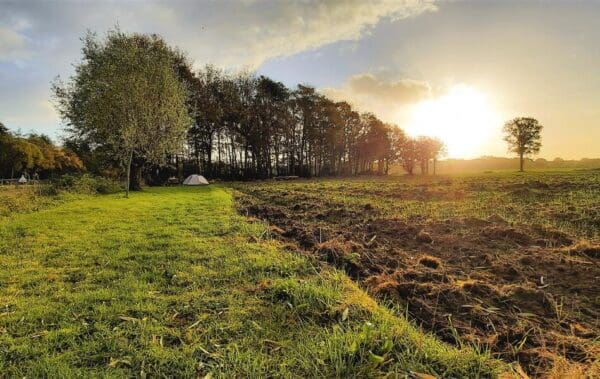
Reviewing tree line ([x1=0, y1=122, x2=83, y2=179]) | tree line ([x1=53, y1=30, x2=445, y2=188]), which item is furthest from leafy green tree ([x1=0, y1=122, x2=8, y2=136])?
tree line ([x1=53, y1=30, x2=445, y2=188])

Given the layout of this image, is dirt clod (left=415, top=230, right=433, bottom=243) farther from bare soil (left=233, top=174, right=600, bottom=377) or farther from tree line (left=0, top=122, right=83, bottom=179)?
tree line (left=0, top=122, right=83, bottom=179)

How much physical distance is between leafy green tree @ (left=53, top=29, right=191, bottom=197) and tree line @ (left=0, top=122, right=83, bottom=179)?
95.5ft

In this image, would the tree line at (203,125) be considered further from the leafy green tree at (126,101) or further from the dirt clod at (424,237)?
the dirt clod at (424,237)

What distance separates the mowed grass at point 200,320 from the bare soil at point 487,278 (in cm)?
58

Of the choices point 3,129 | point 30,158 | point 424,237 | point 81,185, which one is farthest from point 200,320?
point 3,129

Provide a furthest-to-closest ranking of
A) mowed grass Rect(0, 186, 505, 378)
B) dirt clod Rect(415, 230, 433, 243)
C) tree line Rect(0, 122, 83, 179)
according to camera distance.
Answer: 1. tree line Rect(0, 122, 83, 179)
2. dirt clod Rect(415, 230, 433, 243)
3. mowed grass Rect(0, 186, 505, 378)

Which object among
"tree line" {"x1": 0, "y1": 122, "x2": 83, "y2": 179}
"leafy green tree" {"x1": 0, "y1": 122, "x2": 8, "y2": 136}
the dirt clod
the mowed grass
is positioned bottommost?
the mowed grass

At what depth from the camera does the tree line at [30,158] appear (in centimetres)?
6117

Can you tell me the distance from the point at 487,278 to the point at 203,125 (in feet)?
194

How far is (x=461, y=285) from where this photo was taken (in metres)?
5.41

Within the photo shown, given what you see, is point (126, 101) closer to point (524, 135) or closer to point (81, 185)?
point (81, 185)

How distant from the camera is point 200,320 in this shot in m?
4.58

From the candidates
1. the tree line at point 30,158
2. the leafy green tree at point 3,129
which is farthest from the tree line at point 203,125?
the leafy green tree at point 3,129

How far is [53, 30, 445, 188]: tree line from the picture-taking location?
29.4m
